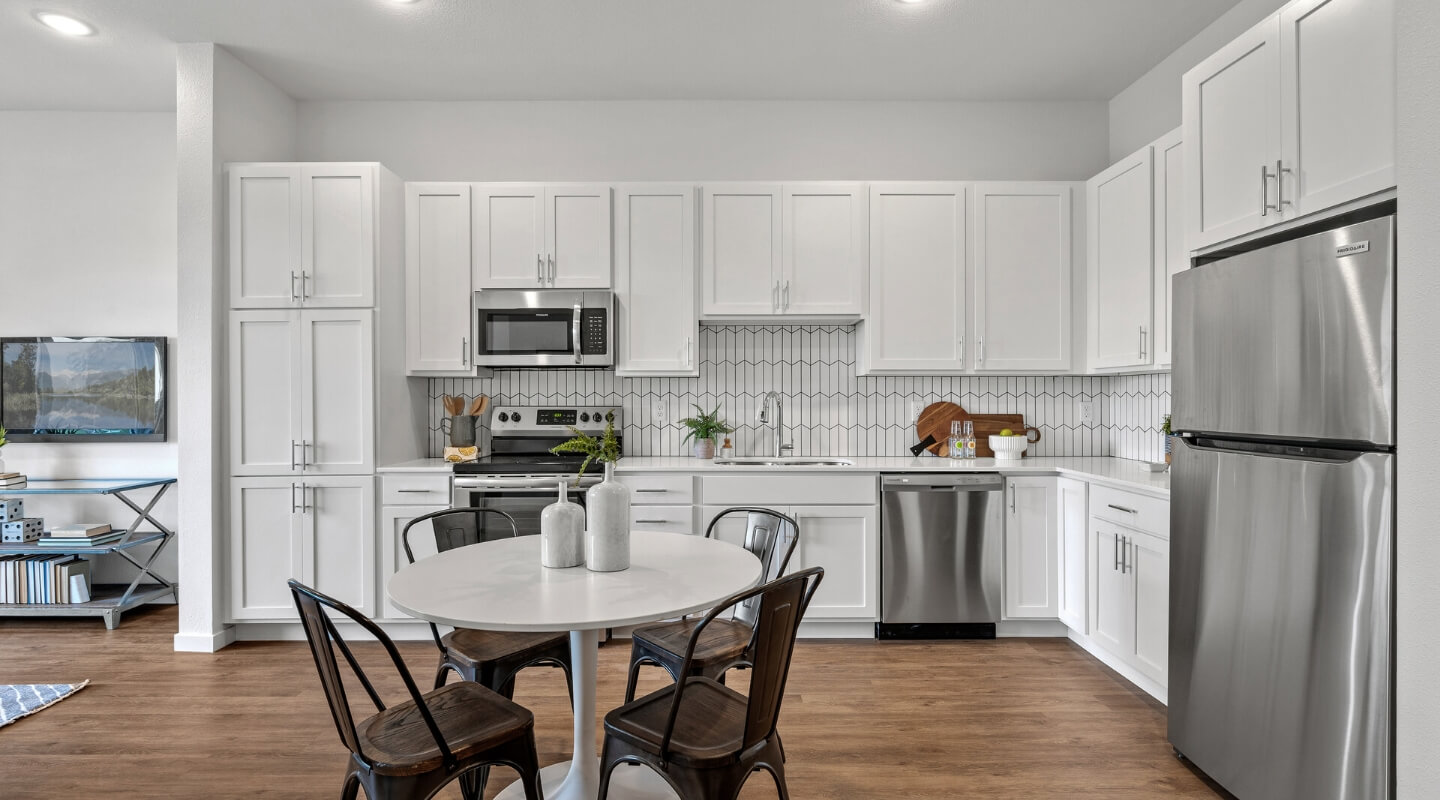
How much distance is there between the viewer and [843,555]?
364cm

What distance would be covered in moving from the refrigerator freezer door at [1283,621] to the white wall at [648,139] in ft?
8.24

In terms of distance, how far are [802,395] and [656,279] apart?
110 cm

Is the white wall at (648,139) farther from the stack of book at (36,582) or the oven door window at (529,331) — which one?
the stack of book at (36,582)

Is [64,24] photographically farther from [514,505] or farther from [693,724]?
[693,724]

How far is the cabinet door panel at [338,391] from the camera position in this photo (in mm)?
3594

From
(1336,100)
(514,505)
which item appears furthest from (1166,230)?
(514,505)

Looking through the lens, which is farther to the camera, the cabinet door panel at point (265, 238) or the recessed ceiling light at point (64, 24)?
the cabinet door panel at point (265, 238)

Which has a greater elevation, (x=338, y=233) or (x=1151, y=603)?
(x=338, y=233)

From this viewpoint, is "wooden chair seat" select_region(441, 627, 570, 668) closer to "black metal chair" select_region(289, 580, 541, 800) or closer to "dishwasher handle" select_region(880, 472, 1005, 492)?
"black metal chair" select_region(289, 580, 541, 800)

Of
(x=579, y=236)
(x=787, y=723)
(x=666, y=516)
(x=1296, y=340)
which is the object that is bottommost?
(x=787, y=723)

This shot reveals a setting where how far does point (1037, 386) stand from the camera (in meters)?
4.23

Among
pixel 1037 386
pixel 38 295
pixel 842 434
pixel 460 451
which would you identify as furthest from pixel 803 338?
pixel 38 295

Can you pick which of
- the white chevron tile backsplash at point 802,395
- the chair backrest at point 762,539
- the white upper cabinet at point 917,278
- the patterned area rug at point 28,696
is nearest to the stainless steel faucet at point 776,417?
the white chevron tile backsplash at point 802,395

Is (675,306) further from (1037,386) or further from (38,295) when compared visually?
(38,295)
